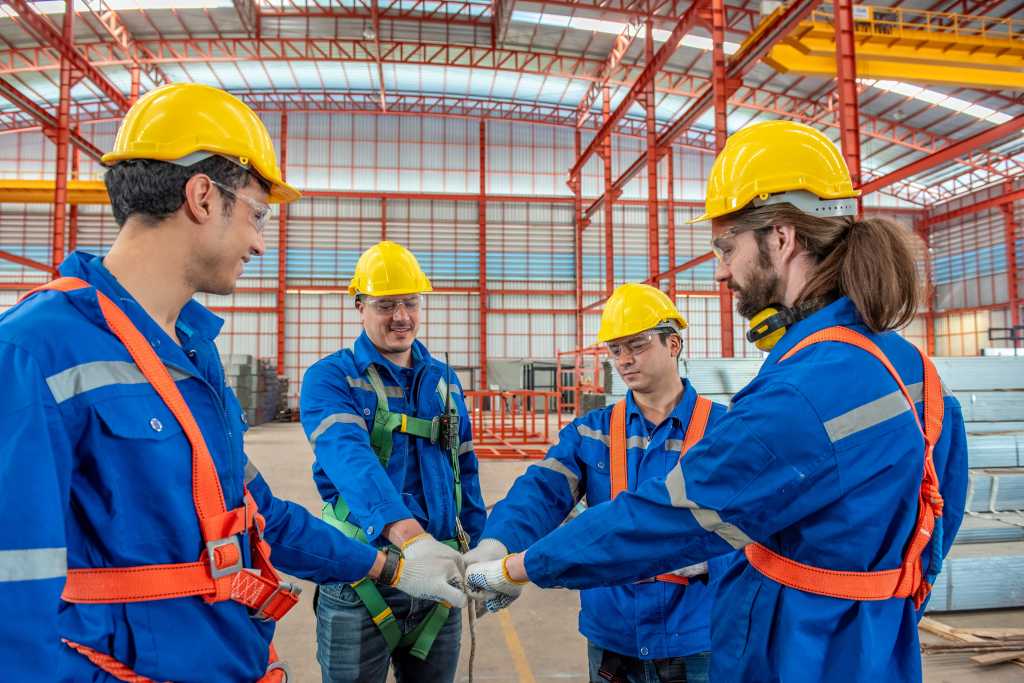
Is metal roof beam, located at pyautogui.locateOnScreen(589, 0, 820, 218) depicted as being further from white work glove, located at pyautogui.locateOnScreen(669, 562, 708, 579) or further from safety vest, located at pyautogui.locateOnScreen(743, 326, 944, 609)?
safety vest, located at pyautogui.locateOnScreen(743, 326, 944, 609)

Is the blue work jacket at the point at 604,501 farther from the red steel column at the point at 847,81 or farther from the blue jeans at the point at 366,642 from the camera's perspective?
the red steel column at the point at 847,81

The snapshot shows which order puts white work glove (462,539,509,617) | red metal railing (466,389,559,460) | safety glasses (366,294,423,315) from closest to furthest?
white work glove (462,539,509,617), safety glasses (366,294,423,315), red metal railing (466,389,559,460)

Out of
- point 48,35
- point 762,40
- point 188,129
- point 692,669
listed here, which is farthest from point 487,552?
point 48,35

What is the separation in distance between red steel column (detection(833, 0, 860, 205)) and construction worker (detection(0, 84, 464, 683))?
8.76 metres

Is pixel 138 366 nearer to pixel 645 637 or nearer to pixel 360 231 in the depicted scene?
pixel 645 637

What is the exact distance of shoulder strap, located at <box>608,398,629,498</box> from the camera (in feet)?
8.20

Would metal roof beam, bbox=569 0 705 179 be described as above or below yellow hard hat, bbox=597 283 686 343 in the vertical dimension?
above

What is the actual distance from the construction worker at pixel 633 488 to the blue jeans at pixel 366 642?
1.60ft

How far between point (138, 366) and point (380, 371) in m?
1.53

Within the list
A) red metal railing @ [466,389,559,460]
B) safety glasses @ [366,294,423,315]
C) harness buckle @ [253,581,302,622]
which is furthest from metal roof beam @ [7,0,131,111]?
harness buckle @ [253,581,302,622]

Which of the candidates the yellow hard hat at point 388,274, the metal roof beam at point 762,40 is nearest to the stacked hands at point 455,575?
the yellow hard hat at point 388,274

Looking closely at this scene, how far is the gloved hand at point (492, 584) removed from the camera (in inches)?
78.0

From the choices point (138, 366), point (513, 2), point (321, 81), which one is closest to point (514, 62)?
point (513, 2)

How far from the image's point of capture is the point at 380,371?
110 inches
